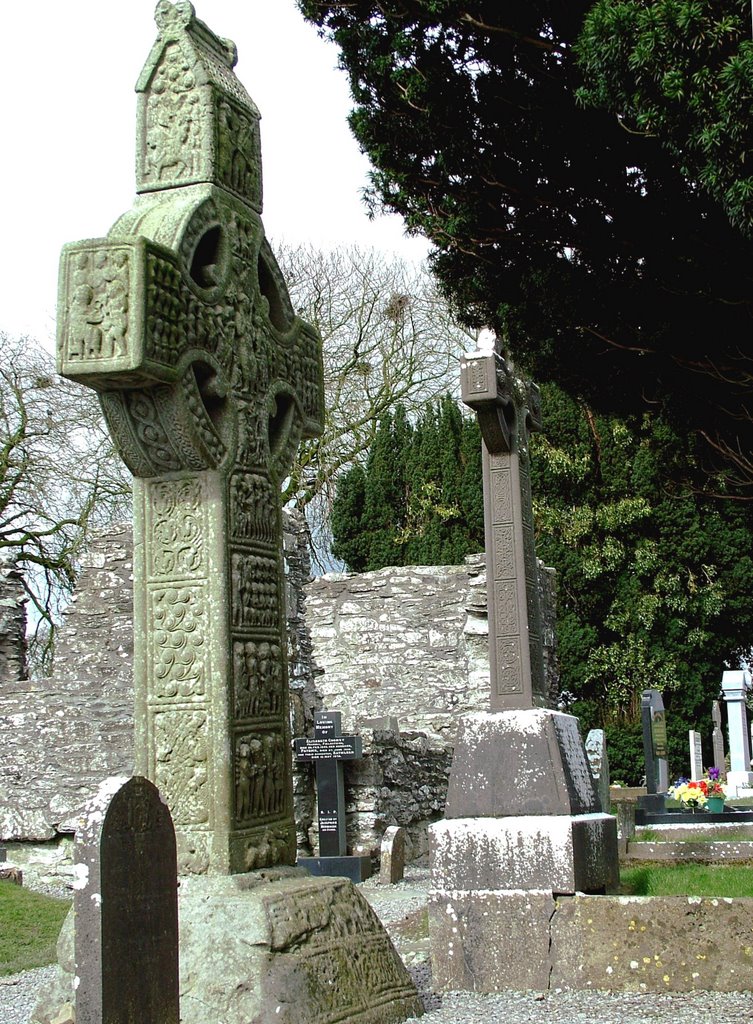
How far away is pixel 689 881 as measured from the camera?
668cm

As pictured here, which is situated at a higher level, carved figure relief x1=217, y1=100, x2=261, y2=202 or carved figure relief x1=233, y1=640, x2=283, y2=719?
carved figure relief x1=217, y1=100, x2=261, y2=202

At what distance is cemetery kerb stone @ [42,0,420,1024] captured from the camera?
4.01 metres

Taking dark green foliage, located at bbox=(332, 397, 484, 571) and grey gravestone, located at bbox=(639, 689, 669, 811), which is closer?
grey gravestone, located at bbox=(639, 689, 669, 811)

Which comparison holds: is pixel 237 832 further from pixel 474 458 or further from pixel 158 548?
pixel 474 458

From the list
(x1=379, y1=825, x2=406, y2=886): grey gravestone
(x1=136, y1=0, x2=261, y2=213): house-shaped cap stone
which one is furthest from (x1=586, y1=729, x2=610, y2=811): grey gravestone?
(x1=136, y1=0, x2=261, y2=213): house-shaped cap stone

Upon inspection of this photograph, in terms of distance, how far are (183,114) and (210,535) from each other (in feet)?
5.43

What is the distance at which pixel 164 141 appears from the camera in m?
4.61

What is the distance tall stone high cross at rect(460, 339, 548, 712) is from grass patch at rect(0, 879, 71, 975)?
134 inches

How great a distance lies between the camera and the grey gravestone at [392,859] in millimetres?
11242

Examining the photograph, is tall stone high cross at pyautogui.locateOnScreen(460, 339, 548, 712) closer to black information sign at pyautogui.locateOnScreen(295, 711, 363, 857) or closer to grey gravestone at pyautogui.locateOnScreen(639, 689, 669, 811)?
black information sign at pyautogui.locateOnScreen(295, 711, 363, 857)

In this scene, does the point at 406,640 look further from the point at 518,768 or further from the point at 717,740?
the point at 518,768

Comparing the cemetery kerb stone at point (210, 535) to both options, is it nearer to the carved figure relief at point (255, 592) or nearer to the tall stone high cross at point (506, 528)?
the carved figure relief at point (255, 592)

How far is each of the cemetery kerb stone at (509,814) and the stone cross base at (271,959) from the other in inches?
40.6

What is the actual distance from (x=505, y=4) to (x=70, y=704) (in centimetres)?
857
